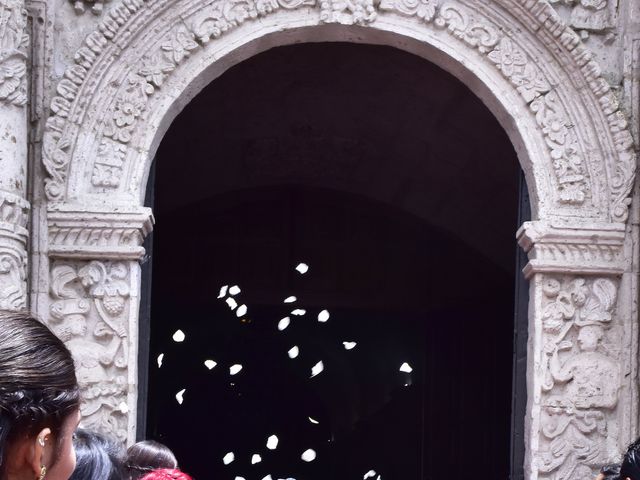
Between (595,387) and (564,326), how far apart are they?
0.33 metres

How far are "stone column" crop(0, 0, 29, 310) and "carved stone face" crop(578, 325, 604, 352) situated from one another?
2.65m

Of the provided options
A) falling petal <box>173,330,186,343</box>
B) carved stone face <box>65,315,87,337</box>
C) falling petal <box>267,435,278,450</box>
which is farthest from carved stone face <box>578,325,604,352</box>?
falling petal <box>267,435,278,450</box>

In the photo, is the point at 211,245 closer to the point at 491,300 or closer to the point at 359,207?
the point at 359,207

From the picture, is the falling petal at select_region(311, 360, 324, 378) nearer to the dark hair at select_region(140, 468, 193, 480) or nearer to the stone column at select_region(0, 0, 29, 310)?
the stone column at select_region(0, 0, 29, 310)

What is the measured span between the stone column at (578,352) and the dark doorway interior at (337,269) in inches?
105

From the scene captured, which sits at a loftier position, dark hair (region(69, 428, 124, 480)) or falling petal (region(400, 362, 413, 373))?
dark hair (region(69, 428, 124, 480))

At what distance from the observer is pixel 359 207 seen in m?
10.7

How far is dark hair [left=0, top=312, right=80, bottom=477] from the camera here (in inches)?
66.0

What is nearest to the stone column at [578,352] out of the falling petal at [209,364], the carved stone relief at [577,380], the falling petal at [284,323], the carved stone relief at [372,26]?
the carved stone relief at [577,380]

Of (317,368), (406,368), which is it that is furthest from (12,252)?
(317,368)

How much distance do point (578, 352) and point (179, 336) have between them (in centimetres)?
598

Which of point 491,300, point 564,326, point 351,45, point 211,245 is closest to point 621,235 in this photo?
point 564,326

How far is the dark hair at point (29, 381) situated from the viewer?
1677 millimetres

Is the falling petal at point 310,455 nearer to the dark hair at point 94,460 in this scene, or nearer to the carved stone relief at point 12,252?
the carved stone relief at point 12,252
